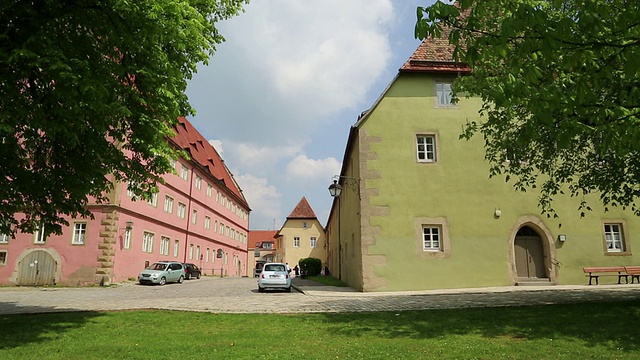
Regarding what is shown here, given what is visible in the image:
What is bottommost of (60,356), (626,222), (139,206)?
(60,356)

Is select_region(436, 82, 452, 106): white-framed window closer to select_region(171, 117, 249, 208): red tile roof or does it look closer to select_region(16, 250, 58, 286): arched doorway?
select_region(171, 117, 249, 208): red tile roof

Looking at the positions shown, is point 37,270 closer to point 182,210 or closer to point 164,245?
point 164,245

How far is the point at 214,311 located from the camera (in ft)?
40.0

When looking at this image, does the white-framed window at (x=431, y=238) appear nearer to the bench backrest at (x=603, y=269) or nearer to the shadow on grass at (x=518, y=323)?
the bench backrest at (x=603, y=269)

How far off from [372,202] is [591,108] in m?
12.7

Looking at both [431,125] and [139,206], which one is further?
[139,206]

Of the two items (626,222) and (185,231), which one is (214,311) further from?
(185,231)

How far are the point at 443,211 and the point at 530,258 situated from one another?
15.1 ft

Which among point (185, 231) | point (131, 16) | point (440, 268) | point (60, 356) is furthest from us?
point (185, 231)

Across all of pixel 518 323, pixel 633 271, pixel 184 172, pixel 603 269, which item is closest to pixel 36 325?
pixel 518 323

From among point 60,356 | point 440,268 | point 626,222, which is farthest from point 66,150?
point 626,222

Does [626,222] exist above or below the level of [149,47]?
below

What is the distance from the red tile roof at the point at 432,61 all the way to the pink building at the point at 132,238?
436 inches

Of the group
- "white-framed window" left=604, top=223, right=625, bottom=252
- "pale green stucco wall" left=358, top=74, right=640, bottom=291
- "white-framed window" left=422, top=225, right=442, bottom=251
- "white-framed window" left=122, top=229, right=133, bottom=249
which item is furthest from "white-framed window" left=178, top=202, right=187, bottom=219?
"white-framed window" left=604, top=223, right=625, bottom=252
